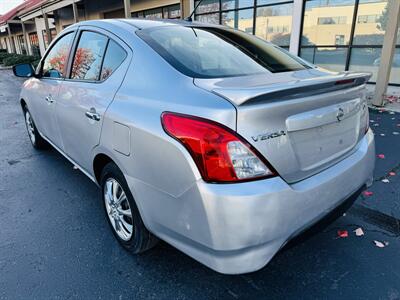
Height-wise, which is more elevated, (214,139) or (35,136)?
(214,139)

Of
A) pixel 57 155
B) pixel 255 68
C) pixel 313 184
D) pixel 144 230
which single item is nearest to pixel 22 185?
pixel 57 155

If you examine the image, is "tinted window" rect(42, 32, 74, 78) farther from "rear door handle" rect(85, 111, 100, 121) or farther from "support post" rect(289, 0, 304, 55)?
"support post" rect(289, 0, 304, 55)

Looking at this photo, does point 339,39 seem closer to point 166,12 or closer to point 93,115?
point 166,12

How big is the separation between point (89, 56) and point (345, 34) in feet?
26.6

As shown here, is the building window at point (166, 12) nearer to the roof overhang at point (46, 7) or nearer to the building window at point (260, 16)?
the building window at point (260, 16)

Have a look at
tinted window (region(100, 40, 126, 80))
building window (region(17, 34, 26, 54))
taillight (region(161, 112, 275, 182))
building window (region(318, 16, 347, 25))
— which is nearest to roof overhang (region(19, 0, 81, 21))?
building window (region(17, 34, 26, 54))

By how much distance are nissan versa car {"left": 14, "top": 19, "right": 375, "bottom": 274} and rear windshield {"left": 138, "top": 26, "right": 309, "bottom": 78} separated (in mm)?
12

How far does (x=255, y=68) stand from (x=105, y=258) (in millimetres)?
1748

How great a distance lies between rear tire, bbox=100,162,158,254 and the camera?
2061mm

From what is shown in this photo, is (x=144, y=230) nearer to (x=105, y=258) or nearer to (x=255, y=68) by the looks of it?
(x=105, y=258)

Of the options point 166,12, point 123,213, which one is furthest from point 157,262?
point 166,12

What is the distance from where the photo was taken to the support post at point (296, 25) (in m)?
8.55

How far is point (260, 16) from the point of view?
10297mm

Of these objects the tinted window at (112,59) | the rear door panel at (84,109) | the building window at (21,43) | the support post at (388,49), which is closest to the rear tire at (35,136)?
the rear door panel at (84,109)
